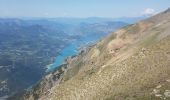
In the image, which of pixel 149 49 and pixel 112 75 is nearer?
pixel 112 75

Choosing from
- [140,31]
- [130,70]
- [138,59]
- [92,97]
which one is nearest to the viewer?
[92,97]

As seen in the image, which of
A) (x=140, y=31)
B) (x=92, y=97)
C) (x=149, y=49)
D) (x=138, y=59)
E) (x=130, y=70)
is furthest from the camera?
(x=140, y=31)

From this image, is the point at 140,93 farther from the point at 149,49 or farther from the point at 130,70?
the point at 149,49

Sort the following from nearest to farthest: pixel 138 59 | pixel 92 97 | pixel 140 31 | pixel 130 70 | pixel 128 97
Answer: pixel 128 97, pixel 92 97, pixel 130 70, pixel 138 59, pixel 140 31

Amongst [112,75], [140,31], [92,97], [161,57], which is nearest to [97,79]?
[112,75]

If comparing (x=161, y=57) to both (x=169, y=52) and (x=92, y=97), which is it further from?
(x=92, y=97)

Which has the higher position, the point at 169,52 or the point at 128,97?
the point at 169,52

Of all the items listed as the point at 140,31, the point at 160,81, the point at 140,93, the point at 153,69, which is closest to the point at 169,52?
the point at 153,69

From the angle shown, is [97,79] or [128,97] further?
[97,79]

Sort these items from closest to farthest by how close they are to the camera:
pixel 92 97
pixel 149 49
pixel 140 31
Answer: pixel 92 97, pixel 149 49, pixel 140 31
